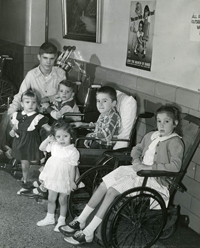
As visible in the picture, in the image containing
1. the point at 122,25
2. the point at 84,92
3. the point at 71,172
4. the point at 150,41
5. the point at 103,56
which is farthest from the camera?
the point at 84,92

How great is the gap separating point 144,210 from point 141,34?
6.06ft

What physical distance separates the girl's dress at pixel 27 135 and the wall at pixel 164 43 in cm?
115

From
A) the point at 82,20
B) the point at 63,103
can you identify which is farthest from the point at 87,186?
the point at 82,20

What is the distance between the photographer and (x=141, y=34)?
4023mm

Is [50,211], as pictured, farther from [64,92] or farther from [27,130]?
[64,92]

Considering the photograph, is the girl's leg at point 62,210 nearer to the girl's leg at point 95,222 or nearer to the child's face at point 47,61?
the girl's leg at point 95,222

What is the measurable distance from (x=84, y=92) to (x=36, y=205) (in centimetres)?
204

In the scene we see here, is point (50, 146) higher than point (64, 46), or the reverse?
point (64, 46)

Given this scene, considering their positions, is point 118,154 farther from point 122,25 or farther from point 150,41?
point 122,25

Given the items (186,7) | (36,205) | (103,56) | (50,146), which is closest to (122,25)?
(103,56)

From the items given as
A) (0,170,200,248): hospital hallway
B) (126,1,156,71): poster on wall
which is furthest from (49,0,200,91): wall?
(0,170,200,248): hospital hallway

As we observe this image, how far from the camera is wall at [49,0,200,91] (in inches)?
131

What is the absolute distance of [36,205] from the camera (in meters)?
3.66

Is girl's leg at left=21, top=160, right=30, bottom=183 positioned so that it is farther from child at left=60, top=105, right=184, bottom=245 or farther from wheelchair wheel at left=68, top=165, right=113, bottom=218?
child at left=60, top=105, right=184, bottom=245
